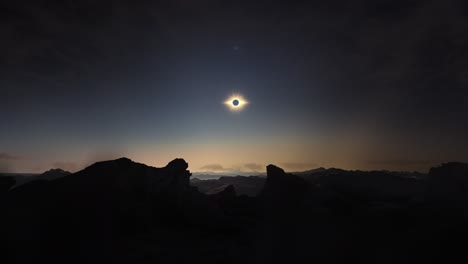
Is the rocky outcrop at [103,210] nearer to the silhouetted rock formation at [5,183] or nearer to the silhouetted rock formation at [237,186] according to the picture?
the silhouetted rock formation at [5,183]

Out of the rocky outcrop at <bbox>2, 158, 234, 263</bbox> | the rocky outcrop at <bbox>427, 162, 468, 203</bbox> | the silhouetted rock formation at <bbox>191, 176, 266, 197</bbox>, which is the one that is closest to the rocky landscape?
the rocky outcrop at <bbox>2, 158, 234, 263</bbox>

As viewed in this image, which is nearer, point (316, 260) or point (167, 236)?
point (316, 260)

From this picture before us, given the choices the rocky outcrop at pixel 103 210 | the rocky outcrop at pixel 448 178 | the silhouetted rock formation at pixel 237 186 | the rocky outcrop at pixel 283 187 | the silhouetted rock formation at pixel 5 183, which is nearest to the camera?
the rocky outcrop at pixel 103 210

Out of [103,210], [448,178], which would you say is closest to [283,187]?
[103,210]

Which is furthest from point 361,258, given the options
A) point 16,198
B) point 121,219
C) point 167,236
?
point 16,198

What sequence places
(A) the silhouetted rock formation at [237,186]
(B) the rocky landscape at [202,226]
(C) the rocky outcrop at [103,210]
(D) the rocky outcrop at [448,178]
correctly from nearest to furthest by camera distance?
(B) the rocky landscape at [202,226], (C) the rocky outcrop at [103,210], (D) the rocky outcrop at [448,178], (A) the silhouetted rock formation at [237,186]

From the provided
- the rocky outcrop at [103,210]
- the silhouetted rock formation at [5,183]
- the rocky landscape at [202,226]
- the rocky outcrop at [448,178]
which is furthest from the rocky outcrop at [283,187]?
the silhouetted rock formation at [5,183]

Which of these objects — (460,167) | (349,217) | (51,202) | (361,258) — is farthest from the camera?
(460,167)

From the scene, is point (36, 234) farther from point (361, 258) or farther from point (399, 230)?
point (399, 230)

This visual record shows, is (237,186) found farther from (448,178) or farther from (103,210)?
(103,210)
